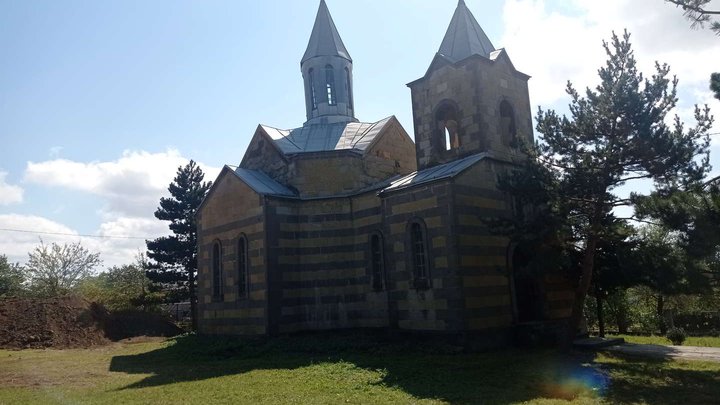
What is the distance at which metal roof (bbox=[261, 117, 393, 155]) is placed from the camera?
2061 centimetres

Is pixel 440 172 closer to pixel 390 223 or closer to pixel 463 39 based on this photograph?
pixel 390 223

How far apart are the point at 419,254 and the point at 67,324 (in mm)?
19681

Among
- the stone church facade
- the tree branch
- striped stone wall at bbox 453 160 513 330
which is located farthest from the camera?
the stone church facade

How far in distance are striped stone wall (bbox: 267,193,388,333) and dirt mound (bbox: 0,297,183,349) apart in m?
12.7

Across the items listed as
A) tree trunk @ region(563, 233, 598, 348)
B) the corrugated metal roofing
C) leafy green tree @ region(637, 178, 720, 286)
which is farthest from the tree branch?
the corrugated metal roofing

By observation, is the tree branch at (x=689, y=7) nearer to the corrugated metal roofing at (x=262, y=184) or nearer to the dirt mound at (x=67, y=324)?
the corrugated metal roofing at (x=262, y=184)

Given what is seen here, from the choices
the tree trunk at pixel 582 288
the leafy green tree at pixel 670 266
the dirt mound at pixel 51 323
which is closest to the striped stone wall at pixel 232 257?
the dirt mound at pixel 51 323

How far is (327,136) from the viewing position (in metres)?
21.7

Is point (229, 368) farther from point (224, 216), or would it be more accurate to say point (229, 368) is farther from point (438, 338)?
point (224, 216)

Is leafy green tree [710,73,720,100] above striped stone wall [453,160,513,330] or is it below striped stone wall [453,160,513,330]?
above

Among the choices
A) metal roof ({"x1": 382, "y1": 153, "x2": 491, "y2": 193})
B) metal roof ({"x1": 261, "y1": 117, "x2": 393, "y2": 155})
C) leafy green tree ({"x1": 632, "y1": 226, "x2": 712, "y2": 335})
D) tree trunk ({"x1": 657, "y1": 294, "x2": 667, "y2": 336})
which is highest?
metal roof ({"x1": 261, "y1": 117, "x2": 393, "y2": 155})

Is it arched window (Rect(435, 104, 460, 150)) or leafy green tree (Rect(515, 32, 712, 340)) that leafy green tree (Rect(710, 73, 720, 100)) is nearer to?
leafy green tree (Rect(515, 32, 712, 340))

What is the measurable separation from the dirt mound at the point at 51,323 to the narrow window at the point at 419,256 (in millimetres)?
17924

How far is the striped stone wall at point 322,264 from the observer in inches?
708
